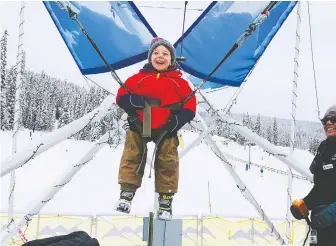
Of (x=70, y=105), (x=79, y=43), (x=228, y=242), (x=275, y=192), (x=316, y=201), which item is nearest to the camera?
(x=316, y=201)

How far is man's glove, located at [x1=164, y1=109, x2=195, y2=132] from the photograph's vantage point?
3053 millimetres

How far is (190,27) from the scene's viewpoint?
16.2 ft

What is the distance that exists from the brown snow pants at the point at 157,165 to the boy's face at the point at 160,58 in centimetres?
59

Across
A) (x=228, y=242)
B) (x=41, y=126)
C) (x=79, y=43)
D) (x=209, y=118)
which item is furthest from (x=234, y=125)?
(x=41, y=126)

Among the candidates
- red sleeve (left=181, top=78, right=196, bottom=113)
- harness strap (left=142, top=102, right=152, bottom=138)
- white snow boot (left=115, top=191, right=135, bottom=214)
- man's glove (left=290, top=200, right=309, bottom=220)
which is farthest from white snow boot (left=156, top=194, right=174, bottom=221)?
man's glove (left=290, top=200, right=309, bottom=220)

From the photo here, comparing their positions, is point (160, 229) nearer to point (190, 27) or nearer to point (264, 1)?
point (190, 27)

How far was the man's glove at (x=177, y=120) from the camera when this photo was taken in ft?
10.0

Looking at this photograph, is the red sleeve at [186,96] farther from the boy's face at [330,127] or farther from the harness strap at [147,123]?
the boy's face at [330,127]

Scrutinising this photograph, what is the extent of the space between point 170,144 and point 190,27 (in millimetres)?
2256

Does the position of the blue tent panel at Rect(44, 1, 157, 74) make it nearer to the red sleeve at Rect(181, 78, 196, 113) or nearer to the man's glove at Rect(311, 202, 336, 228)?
the red sleeve at Rect(181, 78, 196, 113)

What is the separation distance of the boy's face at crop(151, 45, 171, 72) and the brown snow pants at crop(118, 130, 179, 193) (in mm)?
594

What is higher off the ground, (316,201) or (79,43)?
(79,43)

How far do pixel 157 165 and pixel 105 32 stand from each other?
2.21 m

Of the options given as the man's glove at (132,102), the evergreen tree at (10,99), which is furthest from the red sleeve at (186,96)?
the evergreen tree at (10,99)
